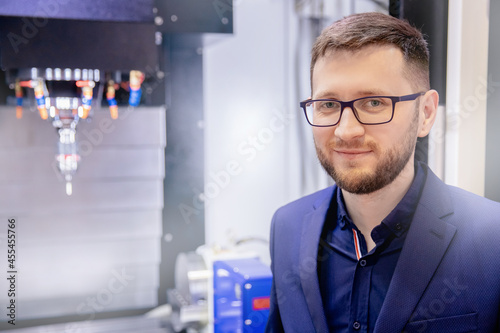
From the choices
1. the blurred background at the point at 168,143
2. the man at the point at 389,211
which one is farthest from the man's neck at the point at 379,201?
the blurred background at the point at 168,143

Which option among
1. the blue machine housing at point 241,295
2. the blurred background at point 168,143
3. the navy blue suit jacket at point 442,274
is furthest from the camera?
the blue machine housing at point 241,295

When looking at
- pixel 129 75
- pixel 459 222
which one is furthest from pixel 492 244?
pixel 129 75

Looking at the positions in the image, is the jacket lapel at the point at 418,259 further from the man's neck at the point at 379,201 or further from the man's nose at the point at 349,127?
the man's nose at the point at 349,127

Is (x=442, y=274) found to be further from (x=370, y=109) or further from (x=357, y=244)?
(x=370, y=109)

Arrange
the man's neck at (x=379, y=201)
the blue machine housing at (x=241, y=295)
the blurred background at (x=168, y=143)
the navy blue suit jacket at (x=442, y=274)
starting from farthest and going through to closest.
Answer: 1. the blue machine housing at (x=241, y=295)
2. the blurred background at (x=168, y=143)
3. the man's neck at (x=379, y=201)
4. the navy blue suit jacket at (x=442, y=274)

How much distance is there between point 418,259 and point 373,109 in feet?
1.11

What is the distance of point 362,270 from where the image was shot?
104 cm

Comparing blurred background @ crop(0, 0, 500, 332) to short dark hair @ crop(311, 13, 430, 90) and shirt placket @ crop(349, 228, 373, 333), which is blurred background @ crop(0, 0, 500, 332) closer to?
short dark hair @ crop(311, 13, 430, 90)

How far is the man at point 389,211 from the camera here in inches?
37.4

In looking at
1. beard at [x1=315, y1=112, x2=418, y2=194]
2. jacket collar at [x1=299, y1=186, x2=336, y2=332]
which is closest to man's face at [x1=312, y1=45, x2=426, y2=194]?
beard at [x1=315, y1=112, x2=418, y2=194]

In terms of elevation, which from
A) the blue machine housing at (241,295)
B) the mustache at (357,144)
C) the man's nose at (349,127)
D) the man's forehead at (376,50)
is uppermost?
the man's forehead at (376,50)

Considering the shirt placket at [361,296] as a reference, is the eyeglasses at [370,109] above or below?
above

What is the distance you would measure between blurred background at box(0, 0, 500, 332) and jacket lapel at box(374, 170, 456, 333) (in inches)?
9.4

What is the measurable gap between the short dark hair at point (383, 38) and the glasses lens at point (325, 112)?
0.39 feet
